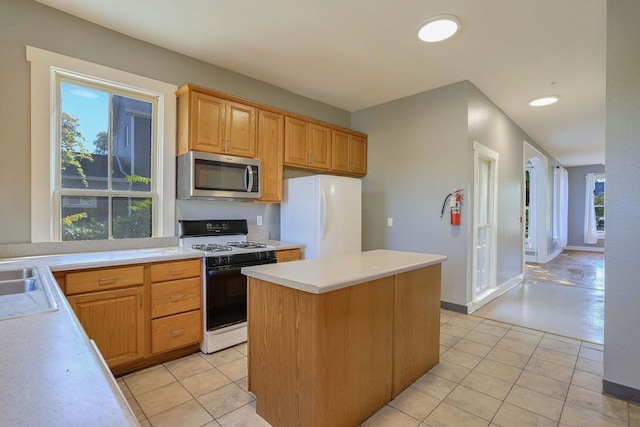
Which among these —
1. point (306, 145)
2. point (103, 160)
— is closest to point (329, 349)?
point (103, 160)

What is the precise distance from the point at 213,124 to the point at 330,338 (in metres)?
2.29

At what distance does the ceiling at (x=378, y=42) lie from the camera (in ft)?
7.62

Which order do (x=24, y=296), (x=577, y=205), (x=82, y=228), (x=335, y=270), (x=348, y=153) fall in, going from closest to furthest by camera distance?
(x=24, y=296), (x=335, y=270), (x=82, y=228), (x=348, y=153), (x=577, y=205)

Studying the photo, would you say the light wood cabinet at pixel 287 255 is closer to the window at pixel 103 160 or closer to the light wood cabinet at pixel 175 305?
the light wood cabinet at pixel 175 305

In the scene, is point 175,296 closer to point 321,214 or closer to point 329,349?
point 329,349

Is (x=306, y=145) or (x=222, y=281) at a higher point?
(x=306, y=145)

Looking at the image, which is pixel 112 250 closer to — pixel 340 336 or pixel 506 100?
pixel 340 336

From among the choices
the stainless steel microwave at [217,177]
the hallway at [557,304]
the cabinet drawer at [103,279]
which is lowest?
the hallway at [557,304]

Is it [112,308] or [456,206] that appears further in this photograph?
[456,206]

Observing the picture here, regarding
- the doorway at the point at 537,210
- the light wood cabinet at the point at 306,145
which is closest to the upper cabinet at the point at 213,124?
the light wood cabinet at the point at 306,145

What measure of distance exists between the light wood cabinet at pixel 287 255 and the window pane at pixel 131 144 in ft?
4.59

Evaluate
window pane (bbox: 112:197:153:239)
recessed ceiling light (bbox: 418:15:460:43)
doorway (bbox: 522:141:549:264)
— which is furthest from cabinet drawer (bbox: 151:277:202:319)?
doorway (bbox: 522:141:549:264)

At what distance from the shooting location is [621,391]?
203 cm

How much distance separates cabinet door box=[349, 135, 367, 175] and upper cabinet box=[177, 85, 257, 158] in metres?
1.61
